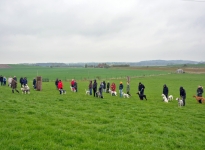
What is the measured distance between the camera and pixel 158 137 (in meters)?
8.43

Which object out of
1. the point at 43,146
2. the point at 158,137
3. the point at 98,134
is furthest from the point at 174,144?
the point at 43,146

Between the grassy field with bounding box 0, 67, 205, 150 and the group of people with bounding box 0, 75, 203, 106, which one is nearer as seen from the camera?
the grassy field with bounding box 0, 67, 205, 150

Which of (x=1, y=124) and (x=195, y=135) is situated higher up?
(x=1, y=124)

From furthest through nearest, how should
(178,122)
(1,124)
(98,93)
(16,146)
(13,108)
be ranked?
(98,93) < (13,108) < (178,122) < (1,124) < (16,146)

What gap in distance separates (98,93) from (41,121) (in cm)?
1128

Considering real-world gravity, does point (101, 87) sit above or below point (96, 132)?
above

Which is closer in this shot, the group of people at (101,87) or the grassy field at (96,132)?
the grassy field at (96,132)

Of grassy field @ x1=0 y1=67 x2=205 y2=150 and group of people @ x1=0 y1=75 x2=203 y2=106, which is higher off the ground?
group of people @ x1=0 y1=75 x2=203 y2=106

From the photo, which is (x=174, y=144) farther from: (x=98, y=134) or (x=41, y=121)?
(x=41, y=121)

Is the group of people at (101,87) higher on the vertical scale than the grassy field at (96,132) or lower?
higher

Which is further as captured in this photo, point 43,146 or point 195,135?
point 195,135

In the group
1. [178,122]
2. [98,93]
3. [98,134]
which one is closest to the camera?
[98,134]

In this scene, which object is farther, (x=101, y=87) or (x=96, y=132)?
(x=101, y=87)

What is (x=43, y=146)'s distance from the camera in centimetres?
674
